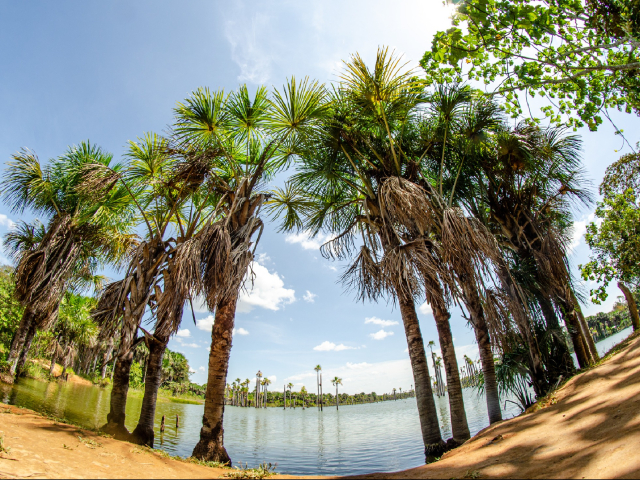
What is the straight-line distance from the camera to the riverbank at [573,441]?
8.32ft

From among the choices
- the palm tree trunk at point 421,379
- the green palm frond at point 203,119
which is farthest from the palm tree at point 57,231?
the palm tree trunk at point 421,379

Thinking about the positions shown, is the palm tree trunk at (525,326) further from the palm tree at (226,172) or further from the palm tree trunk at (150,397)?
the palm tree trunk at (150,397)

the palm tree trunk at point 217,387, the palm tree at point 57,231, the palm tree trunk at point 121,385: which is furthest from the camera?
the palm tree at point 57,231

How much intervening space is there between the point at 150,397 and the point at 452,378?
6.63 meters

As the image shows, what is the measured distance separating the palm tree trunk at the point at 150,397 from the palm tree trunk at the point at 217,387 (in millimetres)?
1173

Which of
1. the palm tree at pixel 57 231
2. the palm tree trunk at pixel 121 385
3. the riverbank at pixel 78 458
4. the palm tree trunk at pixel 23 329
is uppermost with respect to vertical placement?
the palm tree at pixel 57 231

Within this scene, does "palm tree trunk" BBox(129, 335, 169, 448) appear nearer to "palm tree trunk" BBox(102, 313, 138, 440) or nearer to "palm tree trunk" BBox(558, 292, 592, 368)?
"palm tree trunk" BBox(102, 313, 138, 440)

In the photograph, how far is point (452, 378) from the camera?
6762 millimetres

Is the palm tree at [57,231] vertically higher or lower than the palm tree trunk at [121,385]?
higher

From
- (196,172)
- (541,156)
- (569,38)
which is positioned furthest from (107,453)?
(541,156)

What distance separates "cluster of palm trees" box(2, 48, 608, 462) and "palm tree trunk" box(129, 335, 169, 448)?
32 mm

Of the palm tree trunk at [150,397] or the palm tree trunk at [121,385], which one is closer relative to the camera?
the palm tree trunk at [121,385]

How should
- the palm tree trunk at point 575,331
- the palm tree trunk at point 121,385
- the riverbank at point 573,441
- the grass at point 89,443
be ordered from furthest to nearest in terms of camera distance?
1. the palm tree trunk at point 575,331
2. the palm tree trunk at point 121,385
3. the grass at point 89,443
4. the riverbank at point 573,441

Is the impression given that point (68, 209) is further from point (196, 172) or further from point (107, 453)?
point (107, 453)
